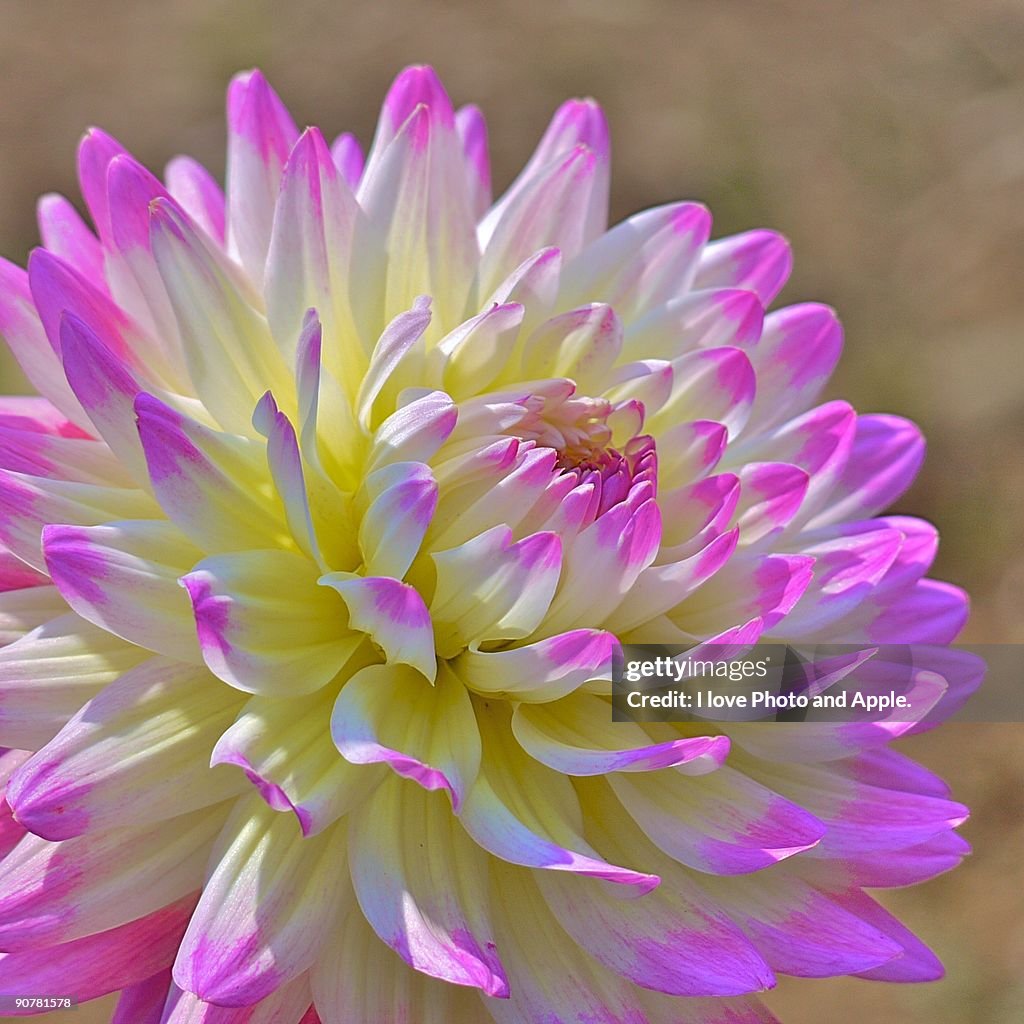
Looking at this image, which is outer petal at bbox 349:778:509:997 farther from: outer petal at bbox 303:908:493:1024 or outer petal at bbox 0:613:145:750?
outer petal at bbox 0:613:145:750

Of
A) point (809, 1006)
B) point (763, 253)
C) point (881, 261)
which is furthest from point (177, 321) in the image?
point (881, 261)

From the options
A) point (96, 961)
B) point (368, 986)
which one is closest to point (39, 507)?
point (96, 961)

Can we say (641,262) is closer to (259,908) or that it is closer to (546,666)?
(546,666)

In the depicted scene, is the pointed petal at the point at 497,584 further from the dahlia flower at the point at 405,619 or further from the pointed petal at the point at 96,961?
the pointed petal at the point at 96,961

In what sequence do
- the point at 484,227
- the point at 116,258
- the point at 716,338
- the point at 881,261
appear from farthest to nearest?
1. the point at 881,261
2. the point at 484,227
3. the point at 716,338
4. the point at 116,258

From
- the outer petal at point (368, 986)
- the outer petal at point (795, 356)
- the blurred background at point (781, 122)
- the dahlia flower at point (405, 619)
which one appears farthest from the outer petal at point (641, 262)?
the blurred background at point (781, 122)

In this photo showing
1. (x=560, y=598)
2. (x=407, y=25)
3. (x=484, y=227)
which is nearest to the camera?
(x=560, y=598)

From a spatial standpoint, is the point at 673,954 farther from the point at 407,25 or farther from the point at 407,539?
the point at 407,25
